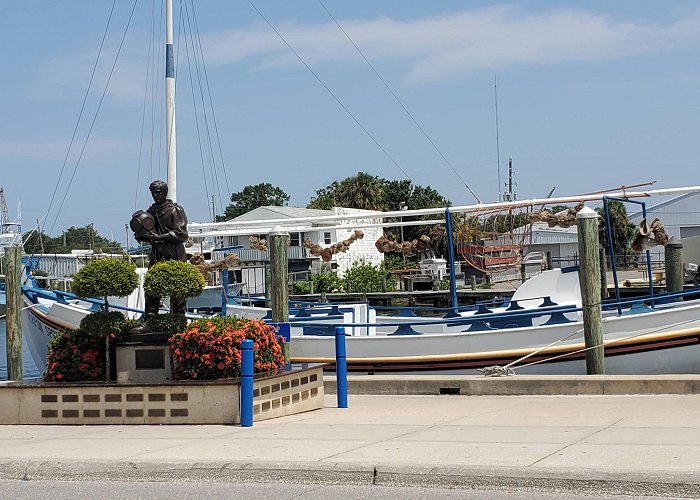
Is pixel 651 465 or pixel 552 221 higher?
pixel 552 221

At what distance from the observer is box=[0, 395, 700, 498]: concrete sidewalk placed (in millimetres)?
8422

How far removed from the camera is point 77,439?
454 inches

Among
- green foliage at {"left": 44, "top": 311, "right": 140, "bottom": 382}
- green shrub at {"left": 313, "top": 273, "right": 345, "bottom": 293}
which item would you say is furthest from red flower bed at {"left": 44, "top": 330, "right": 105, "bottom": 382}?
green shrub at {"left": 313, "top": 273, "right": 345, "bottom": 293}

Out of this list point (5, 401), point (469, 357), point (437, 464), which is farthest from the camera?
point (469, 357)

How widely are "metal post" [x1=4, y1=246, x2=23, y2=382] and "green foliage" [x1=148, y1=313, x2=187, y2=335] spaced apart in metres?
5.23

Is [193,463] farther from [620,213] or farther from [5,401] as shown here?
[620,213]

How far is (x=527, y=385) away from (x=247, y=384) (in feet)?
15.2

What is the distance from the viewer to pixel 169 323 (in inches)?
554

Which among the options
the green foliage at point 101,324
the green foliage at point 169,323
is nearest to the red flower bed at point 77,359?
the green foliage at point 101,324

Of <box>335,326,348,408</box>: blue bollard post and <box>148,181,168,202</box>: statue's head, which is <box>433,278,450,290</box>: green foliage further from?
<box>335,326,348,408</box>: blue bollard post

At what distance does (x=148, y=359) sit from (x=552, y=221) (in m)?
10.4

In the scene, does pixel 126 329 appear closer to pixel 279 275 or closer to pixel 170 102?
pixel 279 275

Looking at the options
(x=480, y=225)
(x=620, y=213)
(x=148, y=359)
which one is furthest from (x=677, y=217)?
(x=148, y=359)

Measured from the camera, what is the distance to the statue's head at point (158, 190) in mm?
15078
